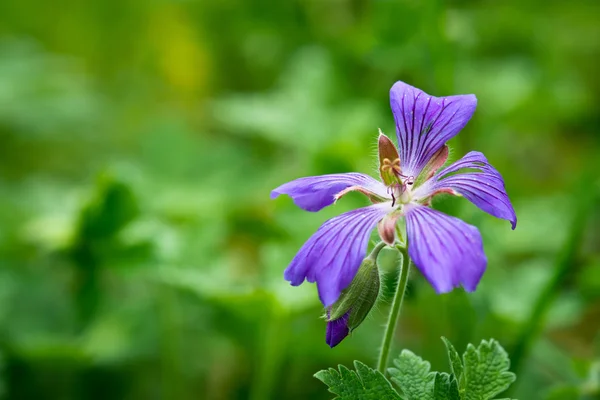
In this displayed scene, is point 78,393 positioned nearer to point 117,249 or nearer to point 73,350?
point 73,350

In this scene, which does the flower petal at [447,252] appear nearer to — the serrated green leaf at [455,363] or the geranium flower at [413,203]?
the geranium flower at [413,203]

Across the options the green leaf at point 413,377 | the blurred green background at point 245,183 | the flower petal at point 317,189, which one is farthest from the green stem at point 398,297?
the blurred green background at point 245,183

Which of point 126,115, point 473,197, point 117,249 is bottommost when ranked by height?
point 473,197

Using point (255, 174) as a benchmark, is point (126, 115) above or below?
above

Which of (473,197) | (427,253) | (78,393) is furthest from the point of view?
(78,393)

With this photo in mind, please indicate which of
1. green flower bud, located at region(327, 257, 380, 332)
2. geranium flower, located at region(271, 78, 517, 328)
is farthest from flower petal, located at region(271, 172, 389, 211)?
green flower bud, located at region(327, 257, 380, 332)

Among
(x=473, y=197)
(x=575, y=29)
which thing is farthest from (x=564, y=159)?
(x=473, y=197)

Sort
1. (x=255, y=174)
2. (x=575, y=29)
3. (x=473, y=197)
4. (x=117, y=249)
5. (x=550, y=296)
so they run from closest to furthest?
(x=473, y=197), (x=550, y=296), (x=117, y=249), (x=255, y=174), (x=575, y=29)

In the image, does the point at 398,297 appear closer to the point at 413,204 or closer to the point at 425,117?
the point at 413,204
